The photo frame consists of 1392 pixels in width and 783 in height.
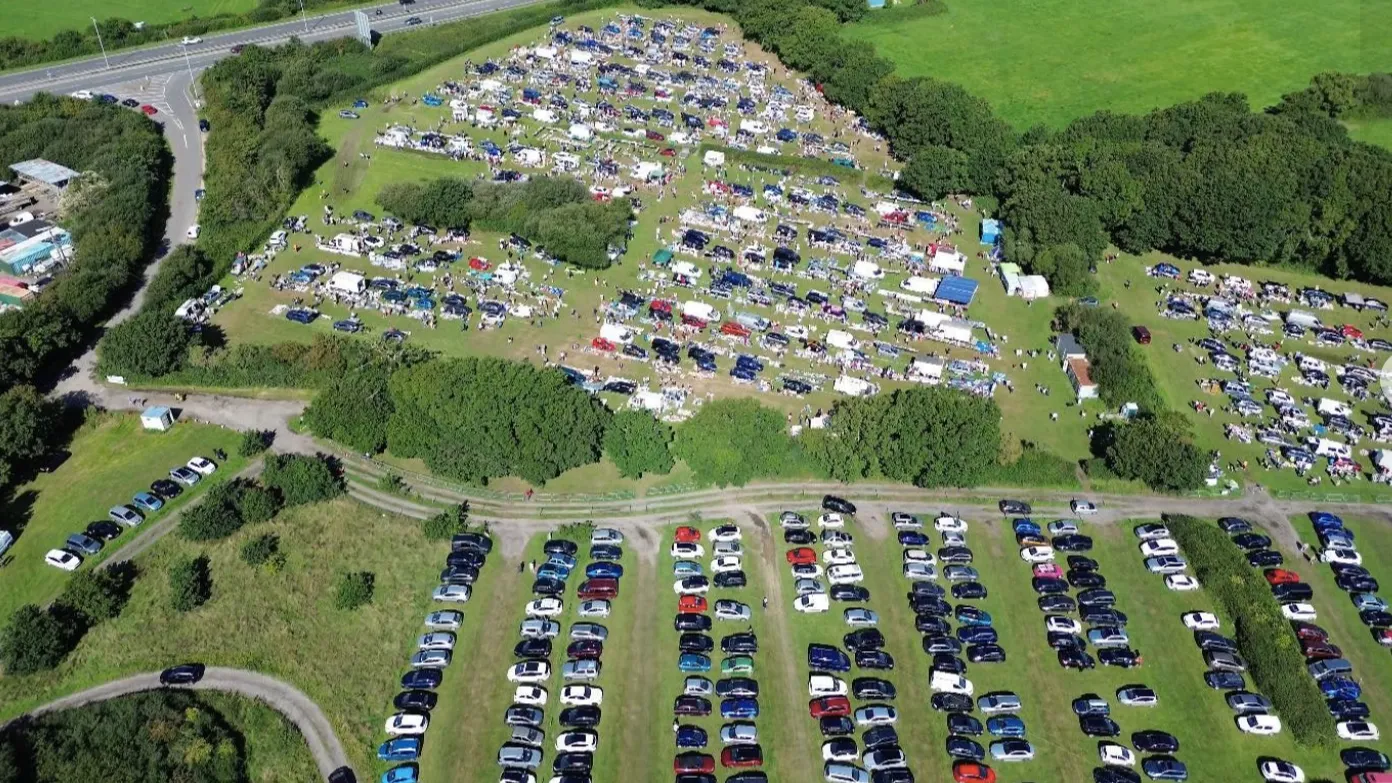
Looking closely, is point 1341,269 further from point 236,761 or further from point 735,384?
point 236,761

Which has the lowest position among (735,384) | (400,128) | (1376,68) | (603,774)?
(603,774)

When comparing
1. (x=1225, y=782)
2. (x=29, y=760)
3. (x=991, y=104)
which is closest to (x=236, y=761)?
(x=29, y=760)

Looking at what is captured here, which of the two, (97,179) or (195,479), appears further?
(97,179)

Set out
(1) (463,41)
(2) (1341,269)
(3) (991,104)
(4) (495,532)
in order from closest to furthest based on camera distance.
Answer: (4) (495,532) → (2) (1341,269) → (3) (991,104) → (1) (463,41)

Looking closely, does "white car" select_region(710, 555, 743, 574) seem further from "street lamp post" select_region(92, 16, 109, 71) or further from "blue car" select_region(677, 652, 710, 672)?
"street lamp post" select_region(92, 16, 109, 71)

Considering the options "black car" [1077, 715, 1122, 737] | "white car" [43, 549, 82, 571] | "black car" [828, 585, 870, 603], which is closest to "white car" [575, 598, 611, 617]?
"black car" [828, 585, 870, 603]

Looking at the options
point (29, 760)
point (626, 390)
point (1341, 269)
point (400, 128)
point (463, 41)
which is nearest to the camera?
point (29, 760)

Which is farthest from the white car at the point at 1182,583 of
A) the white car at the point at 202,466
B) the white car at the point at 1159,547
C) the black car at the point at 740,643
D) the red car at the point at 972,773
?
the white car at the point at 202,466
